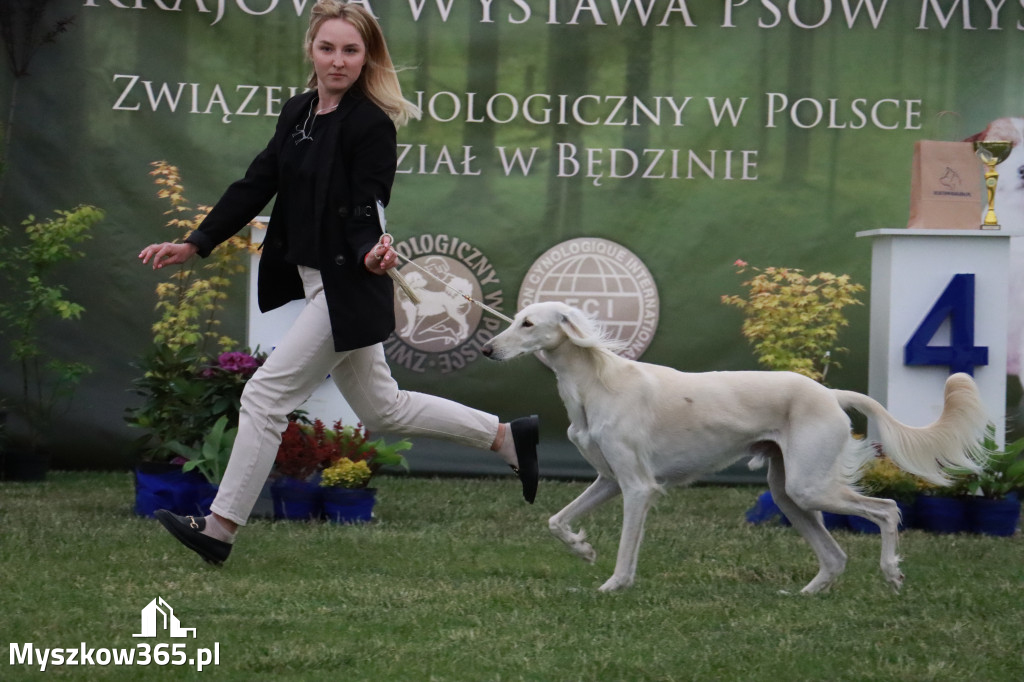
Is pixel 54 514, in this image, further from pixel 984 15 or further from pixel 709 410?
pixel 984 15

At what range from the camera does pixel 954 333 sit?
655 cm

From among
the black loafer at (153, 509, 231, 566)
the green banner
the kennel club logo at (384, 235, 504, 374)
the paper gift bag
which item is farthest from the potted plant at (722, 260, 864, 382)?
the black loafer at (153, 509, 231, 566)

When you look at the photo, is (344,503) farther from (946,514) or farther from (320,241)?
(946,514)

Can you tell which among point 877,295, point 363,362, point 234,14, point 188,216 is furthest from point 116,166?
point 877,295

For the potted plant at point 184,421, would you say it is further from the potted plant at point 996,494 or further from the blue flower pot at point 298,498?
the potted plant at point 996,494

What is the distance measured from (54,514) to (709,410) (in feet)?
10.6

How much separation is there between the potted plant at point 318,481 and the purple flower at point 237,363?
0.33 meters

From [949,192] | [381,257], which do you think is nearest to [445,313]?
[949,192]

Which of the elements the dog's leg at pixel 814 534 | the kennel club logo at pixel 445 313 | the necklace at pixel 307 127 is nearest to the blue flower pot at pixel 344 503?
the kennel club logo at pixel 445 313

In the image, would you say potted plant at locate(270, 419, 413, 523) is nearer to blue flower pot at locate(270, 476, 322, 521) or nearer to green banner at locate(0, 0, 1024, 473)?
blue flower pot at locate(270, 476, 322, 521)

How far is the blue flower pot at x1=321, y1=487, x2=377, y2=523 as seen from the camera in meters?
6.07

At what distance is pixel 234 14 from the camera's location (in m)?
7.57

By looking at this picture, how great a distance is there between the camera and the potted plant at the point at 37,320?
7121 millimetres

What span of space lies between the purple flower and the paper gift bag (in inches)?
134
